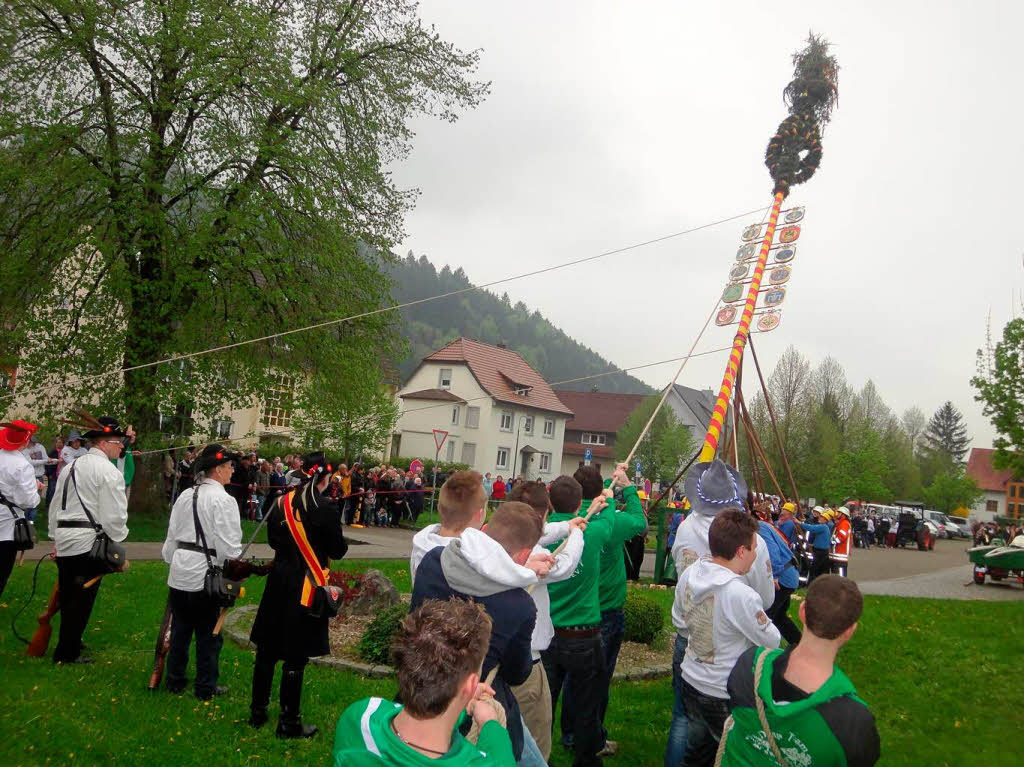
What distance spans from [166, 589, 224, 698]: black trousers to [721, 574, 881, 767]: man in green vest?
409 centimetres

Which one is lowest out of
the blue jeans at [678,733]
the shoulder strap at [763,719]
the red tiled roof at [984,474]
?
the blue jeans at [678,733]

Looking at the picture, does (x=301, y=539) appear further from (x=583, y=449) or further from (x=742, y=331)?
(x=583, y=449)

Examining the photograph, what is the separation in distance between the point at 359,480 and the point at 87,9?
12.8 metres

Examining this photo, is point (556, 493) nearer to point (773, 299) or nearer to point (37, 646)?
point (37, 646)

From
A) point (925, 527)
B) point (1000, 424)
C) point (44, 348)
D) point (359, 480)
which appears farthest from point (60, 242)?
point (925, 527)

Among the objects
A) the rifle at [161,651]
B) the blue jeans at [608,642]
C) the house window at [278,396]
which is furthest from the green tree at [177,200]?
the blue jeans at [608,642]

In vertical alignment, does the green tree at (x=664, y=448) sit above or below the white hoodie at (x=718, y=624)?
above

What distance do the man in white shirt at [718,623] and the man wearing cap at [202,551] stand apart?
3.31m

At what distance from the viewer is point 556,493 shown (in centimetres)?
491

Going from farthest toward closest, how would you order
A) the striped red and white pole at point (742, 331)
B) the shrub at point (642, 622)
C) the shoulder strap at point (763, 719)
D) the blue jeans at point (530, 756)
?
1. the striped red and white pole at point (742, 331)
2. the shrub at point (642, 622)
3. the blue jeans at point (530, 756)
4. the shoulder strap at point (763, 719)

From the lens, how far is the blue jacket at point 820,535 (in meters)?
14.1

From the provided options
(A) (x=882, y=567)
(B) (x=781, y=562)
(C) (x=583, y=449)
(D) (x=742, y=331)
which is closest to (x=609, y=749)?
(B) (x=781, y=562)

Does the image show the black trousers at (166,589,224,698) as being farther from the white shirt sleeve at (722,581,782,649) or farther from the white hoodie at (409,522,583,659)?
the white shirt sleeve at (722,581,782,649)

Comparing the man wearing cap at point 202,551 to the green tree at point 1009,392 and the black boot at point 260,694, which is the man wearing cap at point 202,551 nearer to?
the black boot at point 260,694
